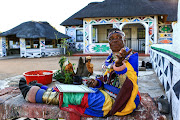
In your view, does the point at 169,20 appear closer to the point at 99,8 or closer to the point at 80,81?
the point at 99,8

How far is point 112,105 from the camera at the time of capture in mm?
2199

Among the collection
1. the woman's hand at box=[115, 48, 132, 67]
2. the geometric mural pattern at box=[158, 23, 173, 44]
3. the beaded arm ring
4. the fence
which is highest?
the geometric mural pattern at box=[158, 23, 173, 44]

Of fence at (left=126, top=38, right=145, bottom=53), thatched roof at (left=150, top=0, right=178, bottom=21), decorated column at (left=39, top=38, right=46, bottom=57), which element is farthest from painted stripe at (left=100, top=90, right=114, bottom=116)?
fence at (left=126, top=38, right=145, bottom=53)

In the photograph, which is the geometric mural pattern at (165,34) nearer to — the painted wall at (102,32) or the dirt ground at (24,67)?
the painted wall at (102,32)

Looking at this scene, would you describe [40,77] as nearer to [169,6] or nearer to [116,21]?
[116,21]

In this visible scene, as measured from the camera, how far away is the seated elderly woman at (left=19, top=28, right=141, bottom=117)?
2020 mm

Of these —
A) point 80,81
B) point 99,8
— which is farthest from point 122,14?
point 80,81

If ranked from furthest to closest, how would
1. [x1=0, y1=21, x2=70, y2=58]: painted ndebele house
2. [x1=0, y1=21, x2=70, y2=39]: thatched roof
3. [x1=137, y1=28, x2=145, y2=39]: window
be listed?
[x1=137, y1=28, x2=145, y2=39]: window → [x1=0, y1=21, x2=70, y2=58]: painted ndebele house → [x1=0, y1=21, x2=70, y2=39]: thatched roof

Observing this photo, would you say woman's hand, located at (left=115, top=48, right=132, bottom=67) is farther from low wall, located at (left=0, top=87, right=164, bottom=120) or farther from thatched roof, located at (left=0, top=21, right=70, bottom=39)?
thatched roof, located at (left=0, top=21, right=70, bottom=39)

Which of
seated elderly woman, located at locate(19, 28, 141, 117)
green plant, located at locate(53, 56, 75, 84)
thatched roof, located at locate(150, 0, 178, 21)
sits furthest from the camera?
thatched roof, located at locate(150, 0, 178, 21)

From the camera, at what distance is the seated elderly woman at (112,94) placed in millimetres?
2020

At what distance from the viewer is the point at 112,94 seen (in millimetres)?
2309

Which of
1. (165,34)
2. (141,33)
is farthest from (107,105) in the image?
(141,33)

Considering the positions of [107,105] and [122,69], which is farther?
[107,105]
